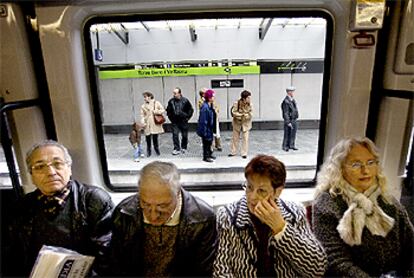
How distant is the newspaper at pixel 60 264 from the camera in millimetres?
1499

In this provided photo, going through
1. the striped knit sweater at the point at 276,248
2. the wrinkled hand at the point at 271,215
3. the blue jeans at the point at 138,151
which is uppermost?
Result: the wrinkled hand at the point at 271,215

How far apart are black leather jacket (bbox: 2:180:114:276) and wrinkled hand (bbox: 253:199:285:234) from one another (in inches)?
35.8

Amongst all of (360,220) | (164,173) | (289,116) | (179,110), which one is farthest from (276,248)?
(289,116)

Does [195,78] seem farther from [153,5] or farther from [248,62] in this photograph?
[153,5]

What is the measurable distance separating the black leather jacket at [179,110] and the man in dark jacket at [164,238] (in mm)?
2938

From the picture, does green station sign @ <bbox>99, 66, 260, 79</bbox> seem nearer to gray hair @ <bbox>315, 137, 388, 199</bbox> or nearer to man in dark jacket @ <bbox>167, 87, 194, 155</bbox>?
man in dark jacket @ <bbox>167, 87, 194, 155</bbox>

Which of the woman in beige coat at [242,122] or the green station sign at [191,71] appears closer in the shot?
the woman in beige coat at [242,122]

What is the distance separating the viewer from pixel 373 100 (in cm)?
209

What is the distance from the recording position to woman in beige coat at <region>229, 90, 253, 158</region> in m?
4.43

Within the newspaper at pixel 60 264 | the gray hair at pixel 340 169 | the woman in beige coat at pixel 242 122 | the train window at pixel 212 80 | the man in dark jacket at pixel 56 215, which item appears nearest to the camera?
the newspaper at pixel 60 264

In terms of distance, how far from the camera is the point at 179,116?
184 inches

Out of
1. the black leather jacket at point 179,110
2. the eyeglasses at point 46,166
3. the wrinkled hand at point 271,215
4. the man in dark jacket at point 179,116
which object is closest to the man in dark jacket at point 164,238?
the wrinkled hand at point 271,215

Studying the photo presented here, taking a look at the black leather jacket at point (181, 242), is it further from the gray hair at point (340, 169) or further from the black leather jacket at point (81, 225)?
the gray hair at point (340, 169)

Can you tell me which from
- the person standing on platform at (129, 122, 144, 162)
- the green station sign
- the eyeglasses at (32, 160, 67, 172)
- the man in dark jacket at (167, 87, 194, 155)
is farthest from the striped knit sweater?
the green station sign
